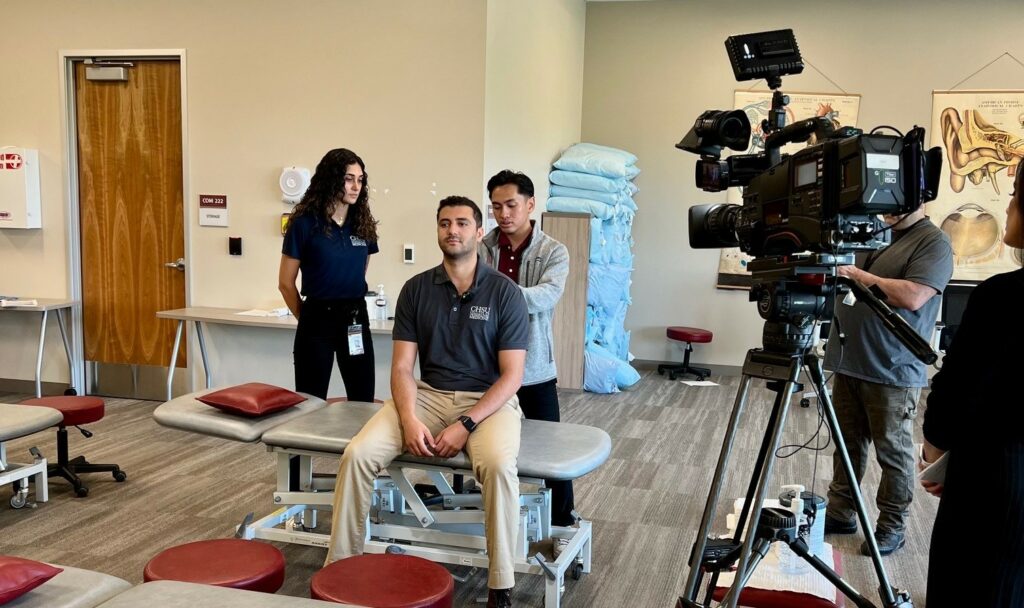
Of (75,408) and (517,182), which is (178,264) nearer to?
(75,408)

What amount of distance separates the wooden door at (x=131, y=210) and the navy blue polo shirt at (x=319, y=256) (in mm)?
2070

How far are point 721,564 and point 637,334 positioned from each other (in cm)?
482

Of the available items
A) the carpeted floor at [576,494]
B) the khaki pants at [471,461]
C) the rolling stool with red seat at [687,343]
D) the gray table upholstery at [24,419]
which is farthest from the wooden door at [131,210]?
the rolling stool with red seat at [687,343]

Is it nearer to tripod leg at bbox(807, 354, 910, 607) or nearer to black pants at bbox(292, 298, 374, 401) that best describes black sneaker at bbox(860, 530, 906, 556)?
tripod leg at bbox(807, 354, 910, 607)

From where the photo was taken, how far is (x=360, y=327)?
327 cm

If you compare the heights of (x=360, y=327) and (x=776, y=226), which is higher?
(x=776, y=226)

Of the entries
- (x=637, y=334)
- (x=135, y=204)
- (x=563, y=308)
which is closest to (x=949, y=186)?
(x=637, y=334)

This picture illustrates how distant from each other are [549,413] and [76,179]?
3.82 meters

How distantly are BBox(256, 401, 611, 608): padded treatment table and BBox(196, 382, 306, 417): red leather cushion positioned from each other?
0.39ft

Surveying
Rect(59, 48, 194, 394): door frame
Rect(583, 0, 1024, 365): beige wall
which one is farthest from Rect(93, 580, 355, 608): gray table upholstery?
Rect(583, 0, 1024, 365): beige wall

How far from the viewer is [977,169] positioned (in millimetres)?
5926

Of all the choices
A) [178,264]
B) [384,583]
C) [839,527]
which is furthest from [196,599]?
[178,264]

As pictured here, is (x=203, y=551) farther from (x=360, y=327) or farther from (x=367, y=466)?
(x=360, y=327)

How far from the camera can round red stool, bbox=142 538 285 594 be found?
67.5 inches
